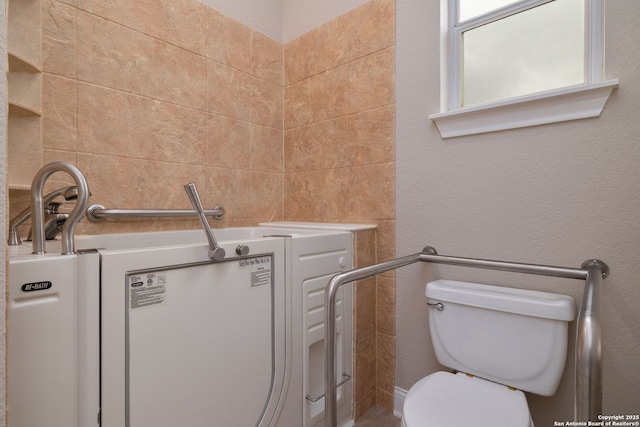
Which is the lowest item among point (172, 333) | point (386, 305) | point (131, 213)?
point (386, 305)

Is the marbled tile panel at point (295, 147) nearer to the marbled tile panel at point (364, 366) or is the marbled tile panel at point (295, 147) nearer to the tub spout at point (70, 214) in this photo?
the marbled tile panel at point (364, 366)

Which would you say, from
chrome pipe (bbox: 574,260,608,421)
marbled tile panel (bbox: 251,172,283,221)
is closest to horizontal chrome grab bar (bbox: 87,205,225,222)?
marbled tile panel (bbox: 251,172,283,221)

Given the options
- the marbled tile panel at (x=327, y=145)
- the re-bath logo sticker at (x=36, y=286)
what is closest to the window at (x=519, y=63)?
the marbled tile panel at (x=327, y=145)

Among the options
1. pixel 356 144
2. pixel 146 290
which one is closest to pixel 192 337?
pixel 146 290

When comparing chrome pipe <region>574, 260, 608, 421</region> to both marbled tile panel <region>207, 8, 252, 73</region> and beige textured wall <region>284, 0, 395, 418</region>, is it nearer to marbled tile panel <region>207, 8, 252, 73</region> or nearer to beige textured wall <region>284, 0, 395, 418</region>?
beige textured wall <region>284, 0, 395, 418</region>

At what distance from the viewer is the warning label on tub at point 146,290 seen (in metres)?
0.81

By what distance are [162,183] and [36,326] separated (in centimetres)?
92

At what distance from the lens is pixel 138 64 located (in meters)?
1.40

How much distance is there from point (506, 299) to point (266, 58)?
1.76 m

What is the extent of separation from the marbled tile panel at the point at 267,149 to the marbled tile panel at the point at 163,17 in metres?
0.50

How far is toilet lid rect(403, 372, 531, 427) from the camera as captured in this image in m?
0.85

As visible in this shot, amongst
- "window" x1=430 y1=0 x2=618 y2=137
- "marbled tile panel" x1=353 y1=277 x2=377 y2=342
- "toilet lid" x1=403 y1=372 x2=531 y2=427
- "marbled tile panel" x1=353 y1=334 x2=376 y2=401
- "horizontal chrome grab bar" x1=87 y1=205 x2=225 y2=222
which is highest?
"window" x1=430 y1=0 x2=618 y2=137

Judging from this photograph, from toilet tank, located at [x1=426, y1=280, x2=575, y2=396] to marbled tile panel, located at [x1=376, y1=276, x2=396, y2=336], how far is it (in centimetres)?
30

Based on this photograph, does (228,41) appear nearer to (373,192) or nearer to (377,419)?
(373,192)
